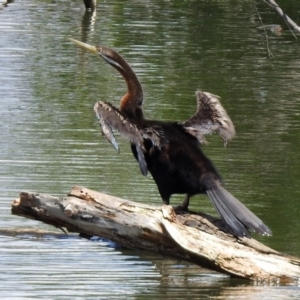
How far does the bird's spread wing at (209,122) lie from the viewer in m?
7.41

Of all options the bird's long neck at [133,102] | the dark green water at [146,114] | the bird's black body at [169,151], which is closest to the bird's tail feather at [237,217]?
the bird's black body at [169,151]

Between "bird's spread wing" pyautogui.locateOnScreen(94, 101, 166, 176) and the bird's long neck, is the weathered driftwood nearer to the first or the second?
"bird's spread wing" pyautogui.locateOnScreen(94, 101, 166, 176)

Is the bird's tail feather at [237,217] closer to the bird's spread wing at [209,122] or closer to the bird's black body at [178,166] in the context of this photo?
the bird's black body at [178,166]

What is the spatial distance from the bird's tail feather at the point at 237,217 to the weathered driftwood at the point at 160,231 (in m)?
0.08

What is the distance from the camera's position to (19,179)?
8.80 metres

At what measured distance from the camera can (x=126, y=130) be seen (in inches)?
278

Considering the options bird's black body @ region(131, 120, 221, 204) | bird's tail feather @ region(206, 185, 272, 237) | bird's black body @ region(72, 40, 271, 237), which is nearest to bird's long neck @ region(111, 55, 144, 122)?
bird's black body @ region(72, 40, 271, 237)

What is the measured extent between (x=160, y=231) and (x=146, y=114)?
549 cm

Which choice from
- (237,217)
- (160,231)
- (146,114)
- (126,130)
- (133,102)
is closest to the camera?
(160,231)

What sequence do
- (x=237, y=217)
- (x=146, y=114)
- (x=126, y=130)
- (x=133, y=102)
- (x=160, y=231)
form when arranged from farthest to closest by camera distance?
1. (x=146, y=114)
2. (x=133, y=102)
3. (x=126, y=130)
4. (x=237, y=217)
5. (x=160, y=231)

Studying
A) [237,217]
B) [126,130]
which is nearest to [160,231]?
[237,217]

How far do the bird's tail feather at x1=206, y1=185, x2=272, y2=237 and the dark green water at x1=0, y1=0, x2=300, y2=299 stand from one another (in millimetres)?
345

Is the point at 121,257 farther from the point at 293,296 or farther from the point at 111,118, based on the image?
the point at 293,296

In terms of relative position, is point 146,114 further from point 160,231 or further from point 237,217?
point 160,231
